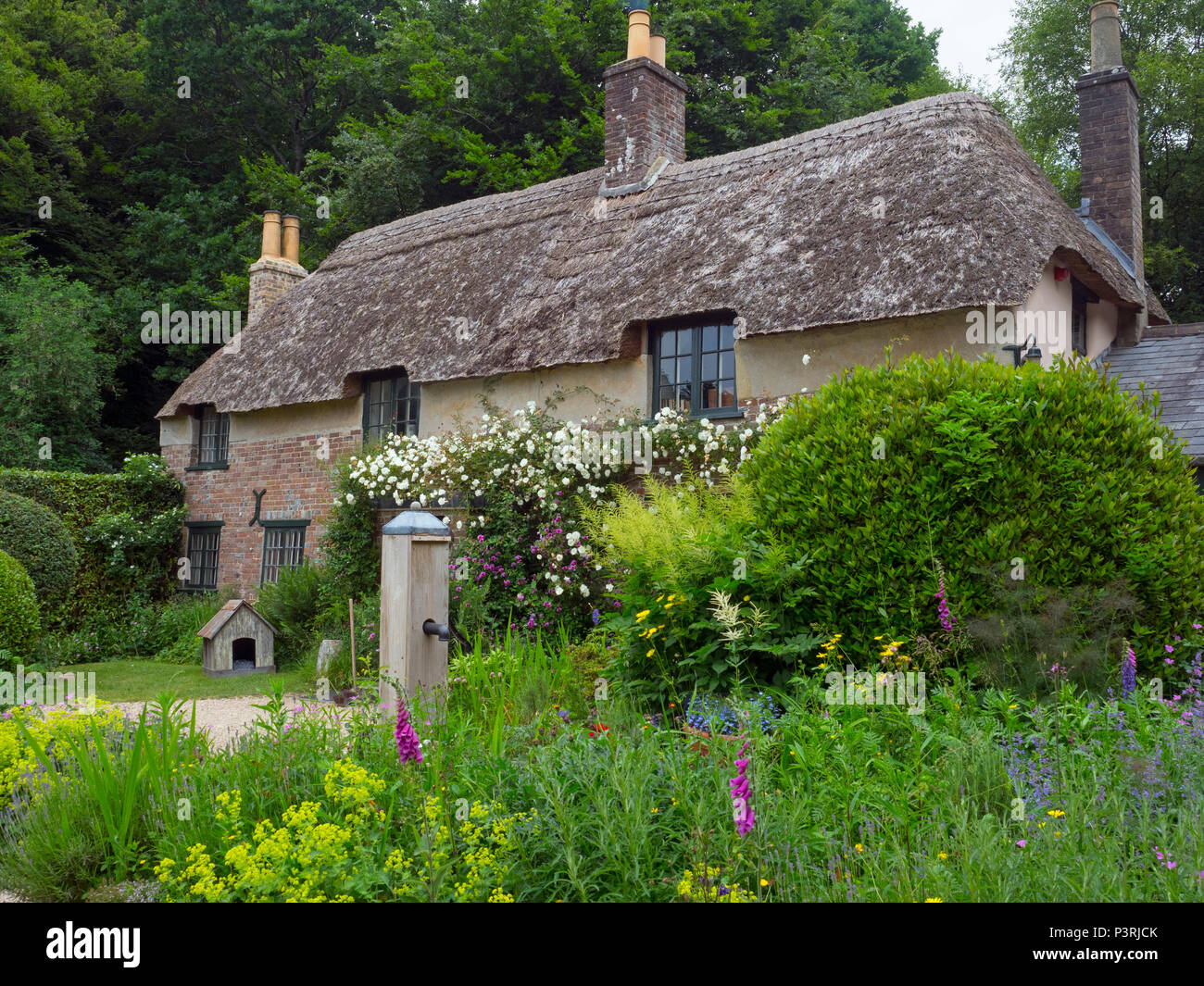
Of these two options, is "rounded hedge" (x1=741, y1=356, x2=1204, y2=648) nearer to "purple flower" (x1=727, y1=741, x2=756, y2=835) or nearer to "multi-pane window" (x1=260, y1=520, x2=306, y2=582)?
"purple flower" (x1=727, y1=741, x2=756, y2=835)

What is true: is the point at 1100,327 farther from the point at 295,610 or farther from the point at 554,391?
the point at 295,610

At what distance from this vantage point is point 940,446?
480 cm

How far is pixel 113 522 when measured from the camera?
13938 millimetres

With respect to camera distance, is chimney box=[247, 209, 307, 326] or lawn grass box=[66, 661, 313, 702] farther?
chimney box=[247, 209, 307, 326]

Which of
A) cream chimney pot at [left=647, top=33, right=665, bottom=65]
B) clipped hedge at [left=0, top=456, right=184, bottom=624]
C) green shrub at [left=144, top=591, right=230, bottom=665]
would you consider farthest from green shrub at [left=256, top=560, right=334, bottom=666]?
cream chimney pot at [left=647, top=33, right=665, bottom=65]

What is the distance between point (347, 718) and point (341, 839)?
165cm

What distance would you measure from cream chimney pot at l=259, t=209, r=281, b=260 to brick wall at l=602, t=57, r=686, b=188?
686 centimetres

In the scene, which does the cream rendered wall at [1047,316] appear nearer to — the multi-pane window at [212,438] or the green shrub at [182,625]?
the green shrub at [182,625]

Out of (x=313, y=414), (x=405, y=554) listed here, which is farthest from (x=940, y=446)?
(x=313, y=414)

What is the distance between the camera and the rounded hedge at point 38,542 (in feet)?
37.9

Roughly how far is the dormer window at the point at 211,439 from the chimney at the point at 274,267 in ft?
5.82

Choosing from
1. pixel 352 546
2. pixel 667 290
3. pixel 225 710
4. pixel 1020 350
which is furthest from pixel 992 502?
pixel 352 546

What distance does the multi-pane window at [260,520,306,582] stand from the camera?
13.4m
